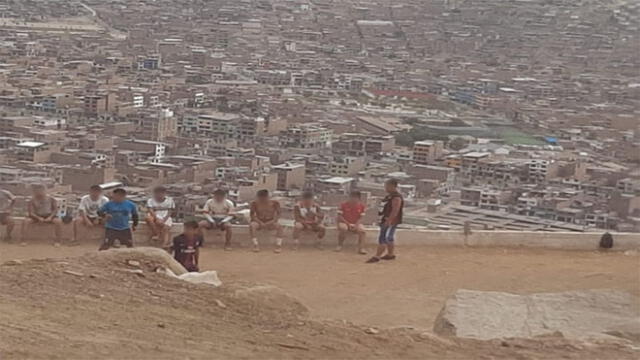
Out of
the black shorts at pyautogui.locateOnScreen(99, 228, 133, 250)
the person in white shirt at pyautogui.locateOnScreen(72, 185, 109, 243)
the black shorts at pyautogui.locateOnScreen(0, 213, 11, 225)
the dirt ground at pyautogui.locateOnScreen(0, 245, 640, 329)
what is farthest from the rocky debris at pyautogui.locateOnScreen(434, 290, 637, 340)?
the black shorts at pyautogui.locateOnScreen(0, 213, 11, 225)

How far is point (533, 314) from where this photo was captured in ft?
28.1

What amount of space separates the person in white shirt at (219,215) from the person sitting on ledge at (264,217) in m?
0.25

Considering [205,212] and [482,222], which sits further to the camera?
[482,222]

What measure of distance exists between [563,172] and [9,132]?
704cm

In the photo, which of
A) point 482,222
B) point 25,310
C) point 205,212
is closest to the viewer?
point 25,310

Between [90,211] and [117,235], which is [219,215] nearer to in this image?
[117,235]

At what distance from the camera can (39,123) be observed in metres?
14.8

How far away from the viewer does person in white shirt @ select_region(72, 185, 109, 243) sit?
12000 millimetres

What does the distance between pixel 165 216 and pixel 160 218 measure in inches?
2.4

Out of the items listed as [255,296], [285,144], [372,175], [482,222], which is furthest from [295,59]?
[255,296]

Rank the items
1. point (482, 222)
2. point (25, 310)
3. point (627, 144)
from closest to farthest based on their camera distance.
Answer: point (25, 310) → point (482, 222) → point (627, 144)

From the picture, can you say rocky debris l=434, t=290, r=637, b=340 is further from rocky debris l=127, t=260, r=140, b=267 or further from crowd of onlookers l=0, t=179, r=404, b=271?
crowd of onlookers l=0, t=179, r=404, b=271

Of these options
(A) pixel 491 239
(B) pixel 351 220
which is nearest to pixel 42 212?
(B) pixel 351 220

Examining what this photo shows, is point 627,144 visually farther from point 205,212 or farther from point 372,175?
point 205,212
